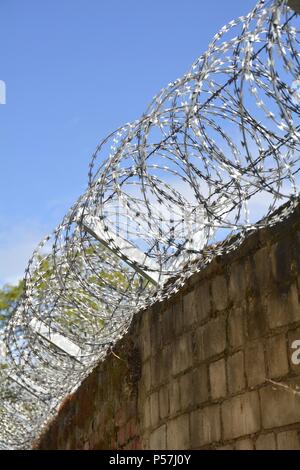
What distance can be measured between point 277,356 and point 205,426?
0.94 m

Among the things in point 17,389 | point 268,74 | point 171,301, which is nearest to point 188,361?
point 171,301

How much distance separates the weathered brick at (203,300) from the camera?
16.7 ft

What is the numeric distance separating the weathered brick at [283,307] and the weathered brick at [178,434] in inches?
48.7

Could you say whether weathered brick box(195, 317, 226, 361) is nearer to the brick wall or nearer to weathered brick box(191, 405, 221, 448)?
the brick wall

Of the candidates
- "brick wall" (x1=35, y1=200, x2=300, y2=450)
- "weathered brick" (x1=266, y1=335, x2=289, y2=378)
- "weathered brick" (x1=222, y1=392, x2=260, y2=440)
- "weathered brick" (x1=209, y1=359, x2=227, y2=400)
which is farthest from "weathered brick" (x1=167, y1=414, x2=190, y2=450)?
"weathered brick" (x1=266, y1=335, x2=289, y2=378)

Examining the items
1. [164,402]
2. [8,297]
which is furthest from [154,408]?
[8,297]

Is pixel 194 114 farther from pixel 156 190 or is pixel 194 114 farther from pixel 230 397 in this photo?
pixel 230 397

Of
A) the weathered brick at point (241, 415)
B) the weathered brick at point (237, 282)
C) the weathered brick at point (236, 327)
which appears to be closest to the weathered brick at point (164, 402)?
the weathered brick at point (241, 415)

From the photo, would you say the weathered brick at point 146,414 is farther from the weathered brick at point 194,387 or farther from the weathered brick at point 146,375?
the weathered brick at point 194,387

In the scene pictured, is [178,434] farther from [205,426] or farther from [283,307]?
[283,307]

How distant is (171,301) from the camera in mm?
5707

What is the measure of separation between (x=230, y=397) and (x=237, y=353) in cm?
26

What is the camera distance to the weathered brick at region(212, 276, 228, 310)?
16.0 ft

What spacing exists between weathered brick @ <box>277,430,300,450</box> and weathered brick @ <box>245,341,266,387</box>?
336 mm
